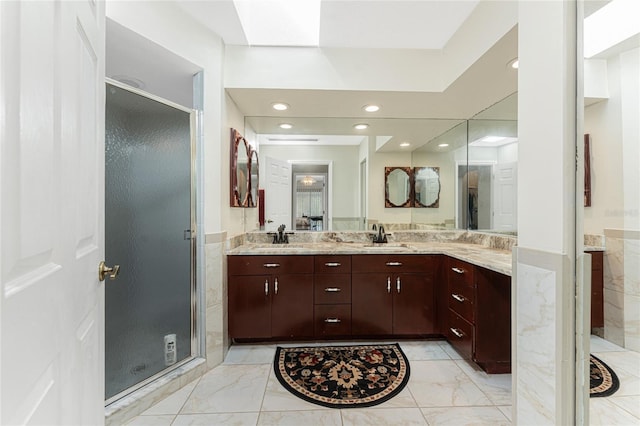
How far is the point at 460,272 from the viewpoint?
2082mm

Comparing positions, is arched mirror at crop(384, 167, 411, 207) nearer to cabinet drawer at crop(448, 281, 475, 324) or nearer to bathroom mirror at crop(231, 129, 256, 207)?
cabinet drawer at crop(448, 281, 475, 324)

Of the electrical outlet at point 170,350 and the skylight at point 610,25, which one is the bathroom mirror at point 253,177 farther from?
the skylight at point 610,25

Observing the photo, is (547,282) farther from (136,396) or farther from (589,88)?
(136,396)

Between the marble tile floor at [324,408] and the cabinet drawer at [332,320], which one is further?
the cabinet drawer at [332,320]

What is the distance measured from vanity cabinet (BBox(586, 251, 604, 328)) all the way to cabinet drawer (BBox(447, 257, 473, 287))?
1042 mm

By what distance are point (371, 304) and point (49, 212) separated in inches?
86.1

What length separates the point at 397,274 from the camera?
2.37 metres

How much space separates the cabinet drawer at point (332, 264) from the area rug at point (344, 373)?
2.04 ft

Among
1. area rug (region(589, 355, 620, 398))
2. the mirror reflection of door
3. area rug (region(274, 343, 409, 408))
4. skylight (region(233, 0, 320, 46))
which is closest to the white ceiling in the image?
skylight (region(233, 0, 320, 46))

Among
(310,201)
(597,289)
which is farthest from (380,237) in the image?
(597,289)

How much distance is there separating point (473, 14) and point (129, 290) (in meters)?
2.77

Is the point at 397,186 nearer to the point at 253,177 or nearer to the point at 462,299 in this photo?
the point at 462,299

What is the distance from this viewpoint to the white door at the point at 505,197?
2268 mm

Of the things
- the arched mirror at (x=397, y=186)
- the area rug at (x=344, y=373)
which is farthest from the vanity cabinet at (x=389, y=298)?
the arched mirror at (x=397, y=186)
